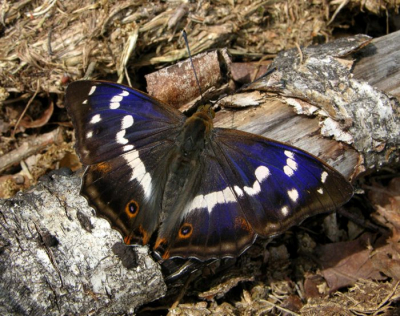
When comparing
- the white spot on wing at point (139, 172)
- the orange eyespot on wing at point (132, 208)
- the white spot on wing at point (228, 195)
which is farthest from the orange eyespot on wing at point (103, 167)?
the white spot on wing at point (228, 195)

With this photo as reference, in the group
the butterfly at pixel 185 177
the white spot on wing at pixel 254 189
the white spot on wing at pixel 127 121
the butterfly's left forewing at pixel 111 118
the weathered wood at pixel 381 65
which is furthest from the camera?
the weathered wood at pixel 381 65

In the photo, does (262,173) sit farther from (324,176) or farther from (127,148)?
(127,148)

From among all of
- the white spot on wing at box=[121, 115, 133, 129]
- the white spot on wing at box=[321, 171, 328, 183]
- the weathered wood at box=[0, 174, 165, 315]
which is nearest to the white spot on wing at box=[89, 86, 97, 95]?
the white spot on wing at box=[121, 115, 133, 129]

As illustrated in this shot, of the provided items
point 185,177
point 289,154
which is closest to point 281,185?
point 289,154

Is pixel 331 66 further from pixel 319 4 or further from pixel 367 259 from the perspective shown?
pixel 367 259

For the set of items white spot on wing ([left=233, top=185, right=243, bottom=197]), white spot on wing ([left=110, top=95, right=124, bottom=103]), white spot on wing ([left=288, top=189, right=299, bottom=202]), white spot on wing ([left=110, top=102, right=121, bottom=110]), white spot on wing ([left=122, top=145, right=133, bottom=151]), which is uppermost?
white spot on wing ([left=110, top=95, right=124, bottom=103])

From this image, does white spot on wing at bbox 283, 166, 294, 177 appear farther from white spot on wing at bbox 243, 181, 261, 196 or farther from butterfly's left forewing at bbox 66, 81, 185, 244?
butterfly's left forewing at bbox 66, 81, 185, 244

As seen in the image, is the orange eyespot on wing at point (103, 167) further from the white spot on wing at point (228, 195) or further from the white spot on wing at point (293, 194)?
the white spot on wing at point (293, 194)
